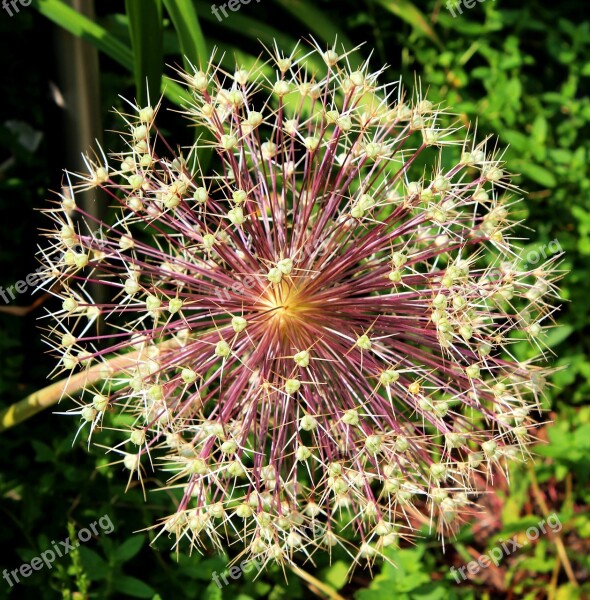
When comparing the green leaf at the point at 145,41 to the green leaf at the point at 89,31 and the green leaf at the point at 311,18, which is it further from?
the green leaf at the point at 311,18

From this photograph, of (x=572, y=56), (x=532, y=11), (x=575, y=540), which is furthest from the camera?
(x=532, y=11)

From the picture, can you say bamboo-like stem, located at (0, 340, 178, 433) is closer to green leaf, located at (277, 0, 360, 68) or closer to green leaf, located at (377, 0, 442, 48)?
green leaf, located at (277, 0, 360, 68)

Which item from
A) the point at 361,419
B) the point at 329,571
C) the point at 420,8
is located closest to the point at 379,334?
the point at 361,419

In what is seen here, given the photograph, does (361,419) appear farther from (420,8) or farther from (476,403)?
(420,8)

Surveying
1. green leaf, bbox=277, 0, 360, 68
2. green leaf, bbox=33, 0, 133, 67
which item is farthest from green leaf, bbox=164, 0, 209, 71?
green leaf, bbox=277, 0, 360, 68

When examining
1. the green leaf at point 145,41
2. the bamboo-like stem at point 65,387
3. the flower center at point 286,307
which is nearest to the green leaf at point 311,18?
the green leaf at point 145,41
